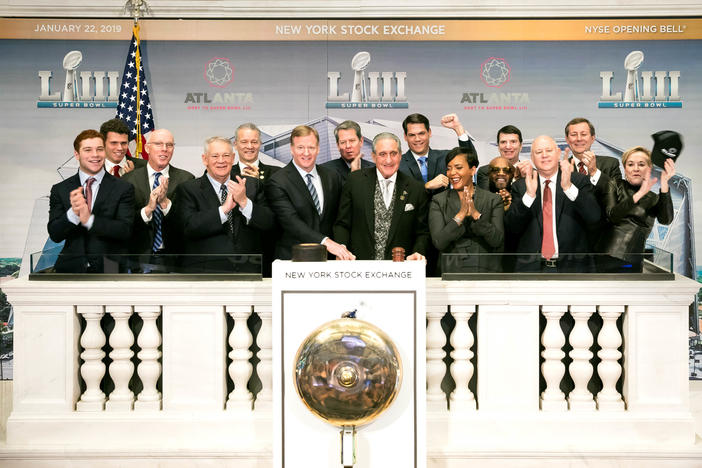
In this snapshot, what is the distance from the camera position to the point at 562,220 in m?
4.79

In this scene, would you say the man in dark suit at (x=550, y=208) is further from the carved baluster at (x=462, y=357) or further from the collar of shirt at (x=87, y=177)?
the collar of shirt at (x=87, y=177)

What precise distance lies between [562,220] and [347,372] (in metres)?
2.18

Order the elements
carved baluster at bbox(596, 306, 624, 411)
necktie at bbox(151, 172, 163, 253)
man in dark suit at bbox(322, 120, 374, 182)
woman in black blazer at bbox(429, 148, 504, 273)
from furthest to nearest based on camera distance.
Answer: man in dark suit at bbox(322, 120, 374, 182), necktie at bbox(151, 172, 163, 253), woman in black blazer at bbox(429, 148, 504, 273), carved baluster at bbox(596, 306, 624, 411)

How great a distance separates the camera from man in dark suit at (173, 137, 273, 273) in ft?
Answer: 15.6

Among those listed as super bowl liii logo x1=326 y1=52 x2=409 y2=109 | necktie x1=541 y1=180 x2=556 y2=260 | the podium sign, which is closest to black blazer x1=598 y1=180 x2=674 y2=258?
necktie x1=541 y1=180 x2=556 y2=260

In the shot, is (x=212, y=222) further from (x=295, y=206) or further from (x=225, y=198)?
(x=295, y=206)

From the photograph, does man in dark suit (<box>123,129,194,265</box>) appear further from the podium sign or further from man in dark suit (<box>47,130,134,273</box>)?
the podium sign

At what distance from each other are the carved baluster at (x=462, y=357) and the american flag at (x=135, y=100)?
381 cm

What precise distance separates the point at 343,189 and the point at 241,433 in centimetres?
169

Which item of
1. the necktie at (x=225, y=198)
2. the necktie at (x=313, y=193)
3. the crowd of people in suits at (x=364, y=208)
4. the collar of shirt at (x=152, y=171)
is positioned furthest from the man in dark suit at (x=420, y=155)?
the collar of shirt at (x=152, y=171)

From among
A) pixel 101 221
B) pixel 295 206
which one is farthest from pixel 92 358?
pixel 295 206

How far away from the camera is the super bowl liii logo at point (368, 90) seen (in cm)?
703

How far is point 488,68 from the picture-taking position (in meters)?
7.05

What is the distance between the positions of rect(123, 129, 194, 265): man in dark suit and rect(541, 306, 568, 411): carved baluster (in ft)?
8.19
